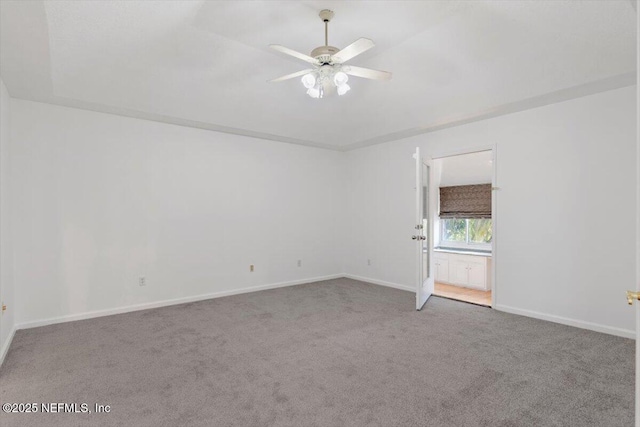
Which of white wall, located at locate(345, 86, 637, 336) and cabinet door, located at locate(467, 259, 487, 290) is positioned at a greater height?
white wall, located at locate(345, 86, 637, 336)

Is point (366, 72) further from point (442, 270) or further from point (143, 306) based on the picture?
point (442, 270)

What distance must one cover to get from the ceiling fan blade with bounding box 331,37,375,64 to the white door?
2.13 m

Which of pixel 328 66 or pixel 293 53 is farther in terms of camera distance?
pixel 328 66

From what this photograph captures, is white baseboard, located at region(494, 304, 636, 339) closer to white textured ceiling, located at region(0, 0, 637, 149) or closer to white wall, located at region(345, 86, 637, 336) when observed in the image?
white wall, located at region(345, 86, 637, 336)

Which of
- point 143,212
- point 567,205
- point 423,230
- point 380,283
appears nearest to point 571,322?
point 567,205

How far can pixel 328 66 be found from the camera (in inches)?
99.2

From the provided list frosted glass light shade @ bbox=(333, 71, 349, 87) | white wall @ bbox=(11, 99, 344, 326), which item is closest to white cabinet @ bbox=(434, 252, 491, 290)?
white wall @ bbox=(11, 99, 344, 326)

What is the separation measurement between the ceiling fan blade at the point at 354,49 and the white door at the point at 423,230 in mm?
2130

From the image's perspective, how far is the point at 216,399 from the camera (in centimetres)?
223

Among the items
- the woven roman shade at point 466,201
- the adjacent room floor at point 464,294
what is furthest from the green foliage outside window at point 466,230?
the adjacent room floor at point 464,294

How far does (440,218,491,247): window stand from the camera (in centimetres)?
643

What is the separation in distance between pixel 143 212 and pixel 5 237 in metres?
1.39

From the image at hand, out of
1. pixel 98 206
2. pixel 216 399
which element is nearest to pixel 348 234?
pixel 98 206

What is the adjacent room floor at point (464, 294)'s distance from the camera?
15.9 ft
